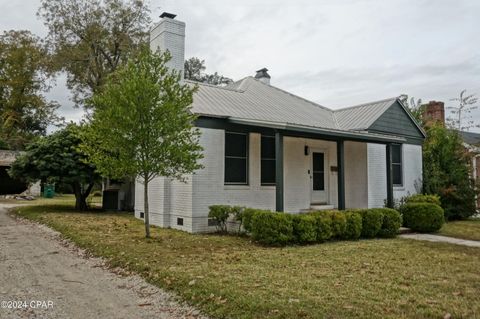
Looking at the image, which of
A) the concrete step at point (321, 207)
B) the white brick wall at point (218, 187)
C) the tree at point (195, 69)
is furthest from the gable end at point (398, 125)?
the tree at point (195, 69)

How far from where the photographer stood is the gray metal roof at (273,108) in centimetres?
1225

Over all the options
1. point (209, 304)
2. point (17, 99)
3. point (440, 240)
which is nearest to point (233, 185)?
point (440, 240)

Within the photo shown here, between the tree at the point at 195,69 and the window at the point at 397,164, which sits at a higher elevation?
the tree at the point at 195,69

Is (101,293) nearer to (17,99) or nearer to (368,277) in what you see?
(368,277)

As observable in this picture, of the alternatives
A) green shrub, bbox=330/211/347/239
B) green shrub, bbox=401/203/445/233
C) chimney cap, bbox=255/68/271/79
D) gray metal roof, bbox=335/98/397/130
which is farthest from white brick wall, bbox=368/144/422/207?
chimney cap, bbox=255/68/271/79

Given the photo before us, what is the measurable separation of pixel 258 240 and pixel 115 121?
437 cm

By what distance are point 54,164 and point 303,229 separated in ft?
37.1

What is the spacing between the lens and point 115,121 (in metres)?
8.55

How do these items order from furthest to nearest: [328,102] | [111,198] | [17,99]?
1. [17,99]
2. [328,102]
3. [111,198]

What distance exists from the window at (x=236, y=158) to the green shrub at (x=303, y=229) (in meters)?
2.94

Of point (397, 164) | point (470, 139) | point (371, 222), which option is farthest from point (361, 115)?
point (470, 139)

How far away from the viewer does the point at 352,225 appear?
10.2 meters

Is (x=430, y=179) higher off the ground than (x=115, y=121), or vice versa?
(x=115, y=121)

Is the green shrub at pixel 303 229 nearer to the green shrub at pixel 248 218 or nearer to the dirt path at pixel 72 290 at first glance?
the green shrub at pixel 248 218
